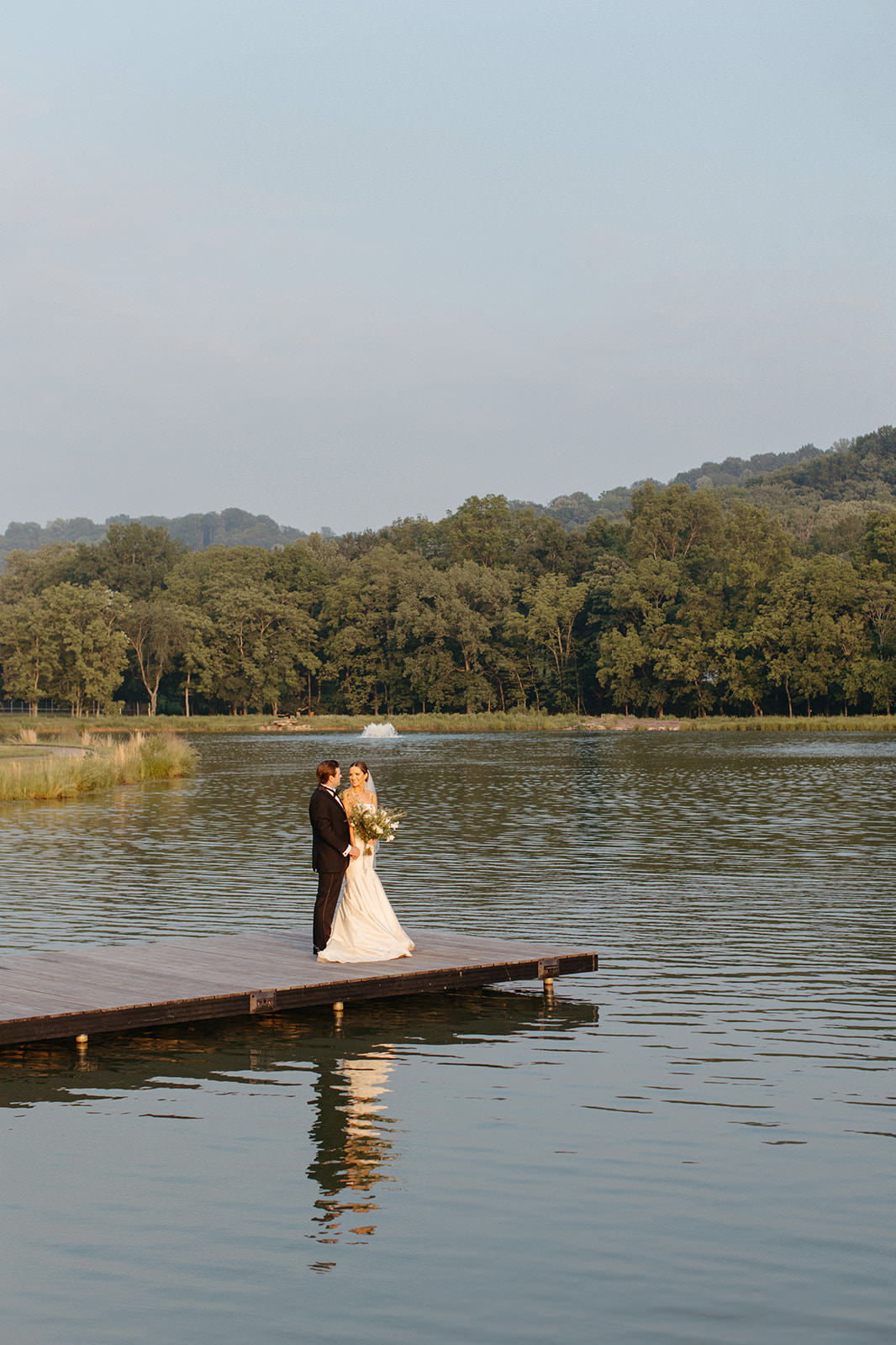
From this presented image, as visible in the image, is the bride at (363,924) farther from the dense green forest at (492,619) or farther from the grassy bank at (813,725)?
the dense green forest at (492,619)

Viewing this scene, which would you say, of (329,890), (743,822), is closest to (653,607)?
(743,822)

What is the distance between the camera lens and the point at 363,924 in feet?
41.9

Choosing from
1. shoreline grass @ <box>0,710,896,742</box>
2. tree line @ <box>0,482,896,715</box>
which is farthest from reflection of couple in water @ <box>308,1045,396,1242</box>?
tree line @ <box>0,482,896,715</box>

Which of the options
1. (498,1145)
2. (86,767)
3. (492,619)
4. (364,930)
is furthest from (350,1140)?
(492,619)

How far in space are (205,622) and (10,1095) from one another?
10411cm

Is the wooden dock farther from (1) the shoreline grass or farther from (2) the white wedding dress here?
(1) the shoreline grass

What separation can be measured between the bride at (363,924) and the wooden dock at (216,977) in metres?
0.18

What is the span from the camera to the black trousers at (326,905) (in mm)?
12934

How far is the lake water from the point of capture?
620 centimetres

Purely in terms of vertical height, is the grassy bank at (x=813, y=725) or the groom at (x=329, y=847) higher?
the groom at (x=329, y=847)

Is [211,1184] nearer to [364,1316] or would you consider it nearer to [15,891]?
[364,1316]

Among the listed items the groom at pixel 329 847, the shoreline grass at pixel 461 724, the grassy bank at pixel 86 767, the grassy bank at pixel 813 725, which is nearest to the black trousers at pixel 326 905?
the groom at pixel 329 847

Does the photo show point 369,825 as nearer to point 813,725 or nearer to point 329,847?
point 329,847

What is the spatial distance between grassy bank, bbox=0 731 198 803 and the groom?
78.5ft
